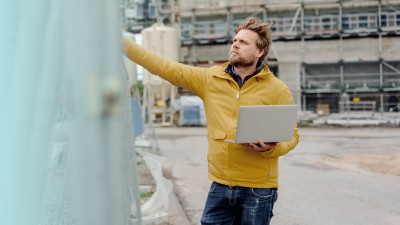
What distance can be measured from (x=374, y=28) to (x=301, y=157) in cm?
1748

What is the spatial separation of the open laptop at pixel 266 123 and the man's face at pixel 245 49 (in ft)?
0.97

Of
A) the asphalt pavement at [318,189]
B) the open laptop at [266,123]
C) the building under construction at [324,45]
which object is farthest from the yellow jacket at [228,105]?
the building under construction at [324,45]

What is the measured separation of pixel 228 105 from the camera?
7.87 ft

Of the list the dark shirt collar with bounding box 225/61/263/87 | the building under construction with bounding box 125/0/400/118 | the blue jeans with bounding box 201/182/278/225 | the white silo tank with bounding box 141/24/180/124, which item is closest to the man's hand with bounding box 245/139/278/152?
the blue jeans with bounding box 201/182/278/225

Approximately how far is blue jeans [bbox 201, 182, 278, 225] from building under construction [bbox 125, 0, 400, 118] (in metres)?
25.3

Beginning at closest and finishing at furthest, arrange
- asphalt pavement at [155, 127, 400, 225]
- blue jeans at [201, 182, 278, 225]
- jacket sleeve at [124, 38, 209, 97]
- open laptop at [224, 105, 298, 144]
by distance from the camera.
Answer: open laptop at [224, 105, 298, 144]
blue jeans at [201, 182, 278, 225]
jacket sleeve at [124, 38, 209, 97]
asphalt pavement at [155, 127, 400, 225]

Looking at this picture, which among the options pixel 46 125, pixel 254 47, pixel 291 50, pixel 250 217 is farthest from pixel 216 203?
pixel 291 50

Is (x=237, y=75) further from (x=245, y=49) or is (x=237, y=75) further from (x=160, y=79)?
(x=160, y=79)

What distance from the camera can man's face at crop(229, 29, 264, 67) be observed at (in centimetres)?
235

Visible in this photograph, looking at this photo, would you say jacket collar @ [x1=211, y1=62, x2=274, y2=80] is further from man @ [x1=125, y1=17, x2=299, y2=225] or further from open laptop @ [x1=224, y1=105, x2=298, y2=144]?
open laptop @ [x1=224, y1=105, x2=298, y2=144]

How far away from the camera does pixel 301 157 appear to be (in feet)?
39.1

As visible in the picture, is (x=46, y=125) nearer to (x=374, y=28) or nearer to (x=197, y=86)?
(x=197, y=86)

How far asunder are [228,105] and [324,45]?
26575mm

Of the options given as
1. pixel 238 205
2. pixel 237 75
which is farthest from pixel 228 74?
pixel 238 205
